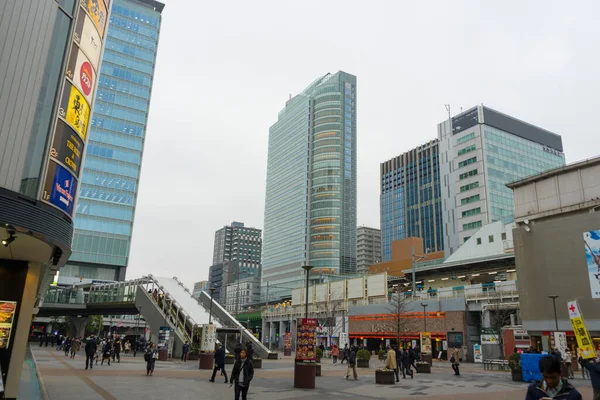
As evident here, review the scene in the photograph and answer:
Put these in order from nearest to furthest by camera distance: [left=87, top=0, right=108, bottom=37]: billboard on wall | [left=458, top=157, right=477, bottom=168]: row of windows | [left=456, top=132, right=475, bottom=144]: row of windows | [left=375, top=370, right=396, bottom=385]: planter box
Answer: [left=87, top=0, right=108, bottom=37]: billboard on wall, [left=375, top=370, right=396, bottom=385]: planter box, [left=458, top=157, right=477, bottom=168]: row of windows, [left=456, top=132, right=475, bottom=144]: row of windows

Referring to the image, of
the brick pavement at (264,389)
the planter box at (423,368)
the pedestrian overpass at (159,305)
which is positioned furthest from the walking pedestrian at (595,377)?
the pedestrian overpass at (159,305)

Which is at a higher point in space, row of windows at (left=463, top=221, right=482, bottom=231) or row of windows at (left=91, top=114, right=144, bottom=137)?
row of windows at (left=91, top=114, right=144, bottom=137)

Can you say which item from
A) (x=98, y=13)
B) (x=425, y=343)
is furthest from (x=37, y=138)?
(x=425, y=343)

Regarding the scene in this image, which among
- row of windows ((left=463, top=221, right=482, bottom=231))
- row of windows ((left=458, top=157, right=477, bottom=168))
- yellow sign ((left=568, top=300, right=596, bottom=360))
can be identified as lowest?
yellow sign ((left=568, top=300, right=596, bottom=360))

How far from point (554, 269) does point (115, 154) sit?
7730cm

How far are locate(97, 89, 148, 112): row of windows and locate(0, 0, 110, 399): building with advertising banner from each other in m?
80.7

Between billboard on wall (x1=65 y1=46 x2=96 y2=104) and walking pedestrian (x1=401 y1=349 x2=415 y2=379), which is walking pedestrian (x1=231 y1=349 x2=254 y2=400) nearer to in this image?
billboard on wall (x1=65 y1=46 x2=96 y2=104)

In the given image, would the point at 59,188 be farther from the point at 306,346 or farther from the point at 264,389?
the point at 306,346

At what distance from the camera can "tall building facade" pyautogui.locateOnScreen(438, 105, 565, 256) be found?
10944cm

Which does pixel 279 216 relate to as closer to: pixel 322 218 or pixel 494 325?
pixel 322 218

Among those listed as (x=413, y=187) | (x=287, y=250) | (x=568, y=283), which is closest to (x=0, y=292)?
(x=568, y=283)

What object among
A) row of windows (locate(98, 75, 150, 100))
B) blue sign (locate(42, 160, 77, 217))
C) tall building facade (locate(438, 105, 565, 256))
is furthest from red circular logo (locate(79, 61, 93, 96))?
tall building facade (locate(438, 105, 565, 256))

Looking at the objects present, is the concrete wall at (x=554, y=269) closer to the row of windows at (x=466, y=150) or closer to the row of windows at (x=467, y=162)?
the row of windows at (x=467, y=162)

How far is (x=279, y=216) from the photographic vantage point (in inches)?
7008
